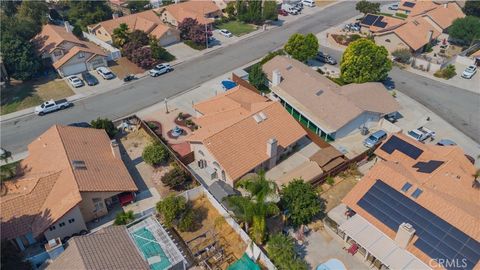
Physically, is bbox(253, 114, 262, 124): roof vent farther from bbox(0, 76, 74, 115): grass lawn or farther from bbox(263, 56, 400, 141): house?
bbox(0, 76, 74, 115): grass lawn

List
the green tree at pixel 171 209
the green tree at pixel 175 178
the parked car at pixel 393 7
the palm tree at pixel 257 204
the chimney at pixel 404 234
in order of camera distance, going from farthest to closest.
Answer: the parked car at pixel 393 7 < the green tree at pixel 175 178 < the green tree at pixel 171 209 < the palm tree at pixel 257 204 < the chimney at pixel 404 234

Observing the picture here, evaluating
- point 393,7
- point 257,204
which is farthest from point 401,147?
point 393,7

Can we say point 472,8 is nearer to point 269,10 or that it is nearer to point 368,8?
point 368,8

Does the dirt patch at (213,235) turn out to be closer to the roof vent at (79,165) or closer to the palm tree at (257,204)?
the palm tree at (257,204)

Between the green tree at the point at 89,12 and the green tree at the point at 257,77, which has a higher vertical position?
the green tree at the point at 89,12

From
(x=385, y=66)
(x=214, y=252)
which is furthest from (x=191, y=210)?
(x=385, y=66)

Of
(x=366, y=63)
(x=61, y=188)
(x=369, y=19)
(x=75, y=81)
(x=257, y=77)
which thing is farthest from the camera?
(x=369, y=19)

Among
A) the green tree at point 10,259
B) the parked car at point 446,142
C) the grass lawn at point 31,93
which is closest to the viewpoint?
the green tree at point 10,259

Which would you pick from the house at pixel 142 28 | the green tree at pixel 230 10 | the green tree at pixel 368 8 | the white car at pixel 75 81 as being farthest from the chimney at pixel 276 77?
the green tree at pixel 368 8
